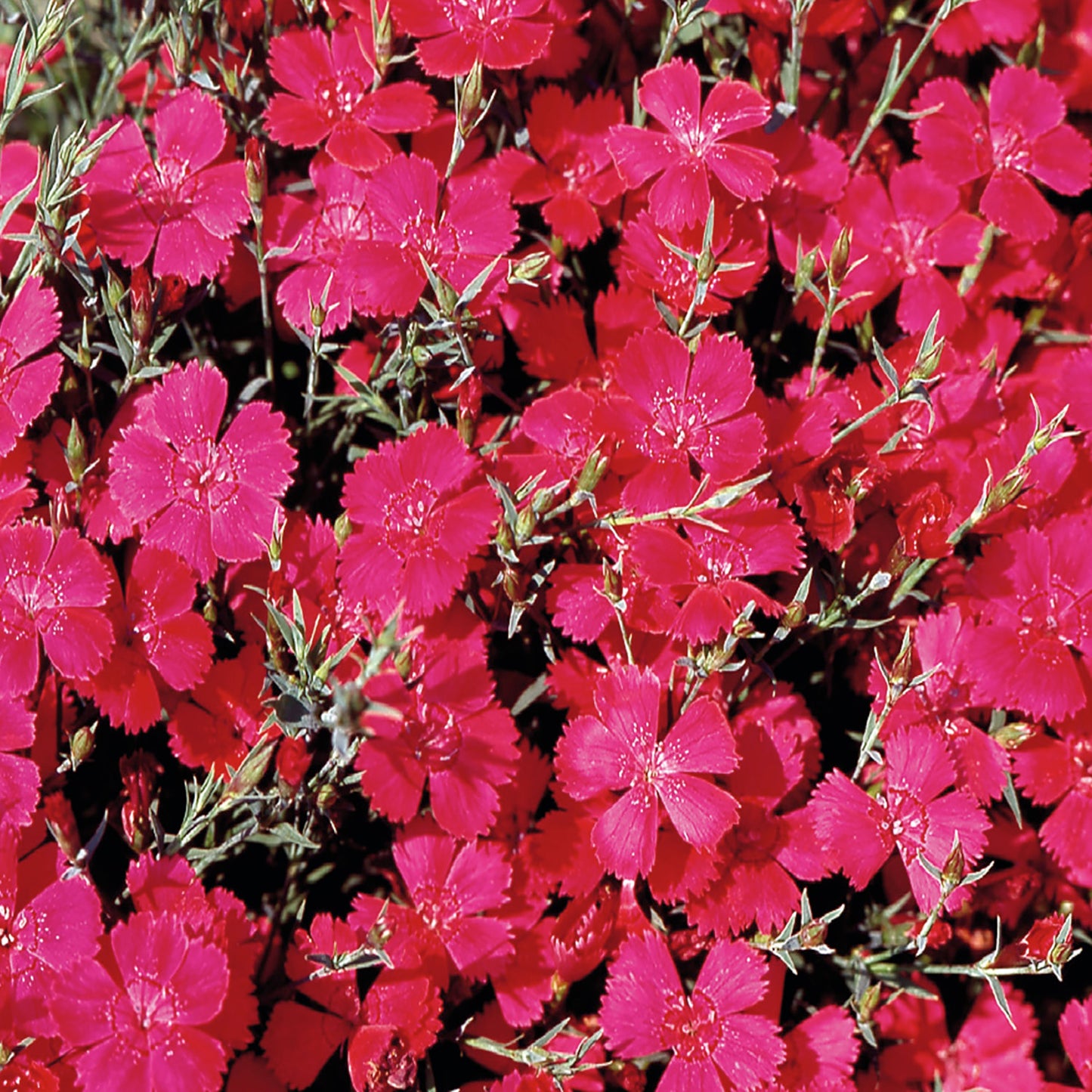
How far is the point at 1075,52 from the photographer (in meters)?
1.99

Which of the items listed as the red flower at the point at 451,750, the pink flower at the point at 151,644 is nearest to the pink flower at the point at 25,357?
the pink flower at the point at 151,644

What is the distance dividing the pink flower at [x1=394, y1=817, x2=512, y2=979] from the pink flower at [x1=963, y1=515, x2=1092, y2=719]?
25.1 inches

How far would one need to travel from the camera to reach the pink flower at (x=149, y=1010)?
1.26 m

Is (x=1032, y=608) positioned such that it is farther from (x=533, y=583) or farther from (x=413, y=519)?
(x=413, y=519)

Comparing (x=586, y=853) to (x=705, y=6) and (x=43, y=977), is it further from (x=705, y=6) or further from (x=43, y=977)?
(x=705, y=6)

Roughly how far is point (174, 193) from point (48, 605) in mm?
584

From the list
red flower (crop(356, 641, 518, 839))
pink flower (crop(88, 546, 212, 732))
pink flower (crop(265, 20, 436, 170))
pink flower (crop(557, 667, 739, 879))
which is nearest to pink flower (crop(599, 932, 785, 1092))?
pink flower (crop(557, 667, 739, 879))

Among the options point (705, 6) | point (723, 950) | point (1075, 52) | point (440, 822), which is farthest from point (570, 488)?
point (1075, 52)

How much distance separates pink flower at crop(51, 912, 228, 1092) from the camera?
1256 millimetres

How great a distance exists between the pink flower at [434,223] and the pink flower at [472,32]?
0.14 m

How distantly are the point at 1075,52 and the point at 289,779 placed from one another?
171 centimetres

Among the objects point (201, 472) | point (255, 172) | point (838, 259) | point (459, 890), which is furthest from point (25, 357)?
point (838, 259)

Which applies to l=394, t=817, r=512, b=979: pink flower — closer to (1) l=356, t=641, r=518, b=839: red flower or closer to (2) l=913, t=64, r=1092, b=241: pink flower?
(1) l=356, t=641, r=518, b=839: red flower

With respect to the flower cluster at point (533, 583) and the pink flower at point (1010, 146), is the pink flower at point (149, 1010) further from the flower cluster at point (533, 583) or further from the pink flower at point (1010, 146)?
the pink flower at point (1010, 146)
